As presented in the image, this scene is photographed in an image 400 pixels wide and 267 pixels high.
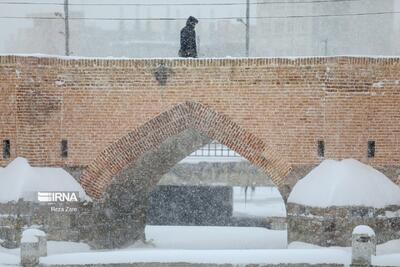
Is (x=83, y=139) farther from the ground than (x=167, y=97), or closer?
closer

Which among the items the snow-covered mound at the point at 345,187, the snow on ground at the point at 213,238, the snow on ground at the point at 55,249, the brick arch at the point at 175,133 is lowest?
the snow on ground at the point at 213,238

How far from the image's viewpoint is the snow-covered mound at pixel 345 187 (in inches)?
457

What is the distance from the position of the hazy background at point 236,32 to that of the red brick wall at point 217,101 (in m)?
37.9

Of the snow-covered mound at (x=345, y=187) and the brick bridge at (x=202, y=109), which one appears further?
the brick bridge at (x=202, y=109)

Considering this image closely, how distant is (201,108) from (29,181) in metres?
3.33

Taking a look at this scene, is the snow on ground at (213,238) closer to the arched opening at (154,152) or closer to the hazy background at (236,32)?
the arched opening at (154,152)

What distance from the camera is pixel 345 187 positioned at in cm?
1168

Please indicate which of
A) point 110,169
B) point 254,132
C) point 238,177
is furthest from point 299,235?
point 238,177

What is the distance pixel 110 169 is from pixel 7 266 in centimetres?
303

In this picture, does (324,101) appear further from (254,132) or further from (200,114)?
(200,114)

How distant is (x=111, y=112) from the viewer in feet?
41.7

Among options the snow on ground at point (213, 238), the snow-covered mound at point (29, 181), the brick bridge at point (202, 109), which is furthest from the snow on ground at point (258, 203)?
the snow-covered mound at point (29, 181)

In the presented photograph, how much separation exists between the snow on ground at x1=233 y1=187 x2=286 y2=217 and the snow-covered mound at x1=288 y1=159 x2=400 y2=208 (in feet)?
38.2

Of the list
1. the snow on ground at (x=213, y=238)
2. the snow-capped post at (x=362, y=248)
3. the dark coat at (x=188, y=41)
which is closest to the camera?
the snow-capped post at (x=362, y=248)
